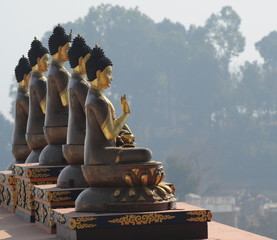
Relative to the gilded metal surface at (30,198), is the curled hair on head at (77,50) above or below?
above

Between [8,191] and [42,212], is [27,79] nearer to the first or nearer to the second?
[8,191]

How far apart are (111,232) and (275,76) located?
264 ft

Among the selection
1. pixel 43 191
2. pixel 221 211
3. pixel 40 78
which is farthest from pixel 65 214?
pixel 221 211

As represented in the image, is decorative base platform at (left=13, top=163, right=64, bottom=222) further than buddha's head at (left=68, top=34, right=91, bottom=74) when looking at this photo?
Yes

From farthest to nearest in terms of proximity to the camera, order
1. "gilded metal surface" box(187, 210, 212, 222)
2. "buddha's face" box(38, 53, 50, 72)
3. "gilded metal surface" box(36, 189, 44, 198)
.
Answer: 1. "buddha's face" box(38, 53, 50, 72)
2. "gilded metal surface" box(36, 189, 44, 198)
3. "gilded metal surface" box(187, 210, 212, 222)

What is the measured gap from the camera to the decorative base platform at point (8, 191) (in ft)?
38.7

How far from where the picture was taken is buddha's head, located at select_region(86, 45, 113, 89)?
838cm

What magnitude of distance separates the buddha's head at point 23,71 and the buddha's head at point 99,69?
4.50 meters

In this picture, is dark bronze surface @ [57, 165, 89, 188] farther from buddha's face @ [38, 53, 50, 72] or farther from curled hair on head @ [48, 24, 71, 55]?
buddha's face @ [38, 53, 50, 72]

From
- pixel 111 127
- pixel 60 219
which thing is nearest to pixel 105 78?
pixel 111 127

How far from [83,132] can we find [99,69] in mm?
1271

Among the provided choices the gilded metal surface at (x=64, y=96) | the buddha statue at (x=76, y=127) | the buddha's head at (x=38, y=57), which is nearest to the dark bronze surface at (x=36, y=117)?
the buddha's head at (x=38, y=57)

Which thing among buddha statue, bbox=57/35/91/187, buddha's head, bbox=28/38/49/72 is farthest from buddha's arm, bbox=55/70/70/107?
buddha statue, bbox=57/35/91/187

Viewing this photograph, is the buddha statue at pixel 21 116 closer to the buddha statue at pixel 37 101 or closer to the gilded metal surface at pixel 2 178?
the gilded metal surface at pixel 2 178
